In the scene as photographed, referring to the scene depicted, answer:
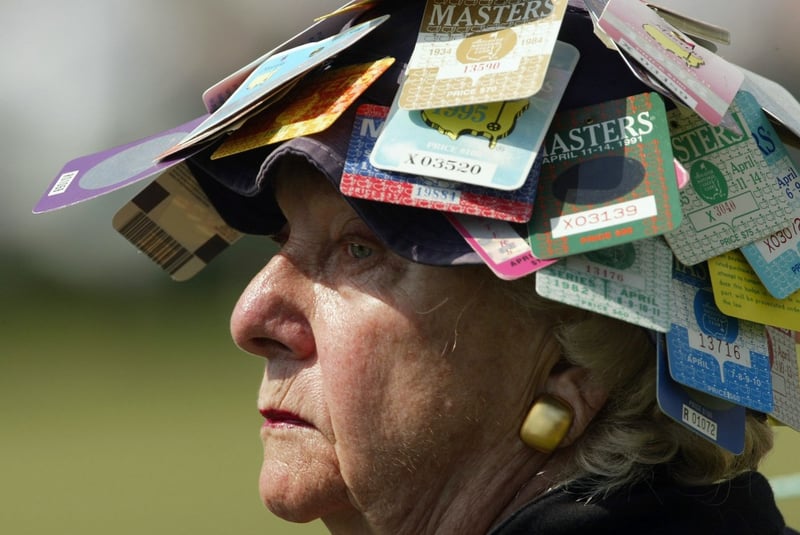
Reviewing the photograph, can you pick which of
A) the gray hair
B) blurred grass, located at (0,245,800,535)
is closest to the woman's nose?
the gray hair

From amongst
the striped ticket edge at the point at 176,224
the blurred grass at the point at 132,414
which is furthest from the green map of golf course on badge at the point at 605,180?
the blurred grass at the point at 132,414

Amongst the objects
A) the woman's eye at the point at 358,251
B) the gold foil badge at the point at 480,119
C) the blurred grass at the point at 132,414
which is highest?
the gold foil badge at the point at 480,119

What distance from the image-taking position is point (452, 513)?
4.17 feet

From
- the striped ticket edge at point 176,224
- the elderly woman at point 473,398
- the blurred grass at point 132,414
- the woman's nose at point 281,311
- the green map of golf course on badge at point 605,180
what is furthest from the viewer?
the blurred grass at point 132,414

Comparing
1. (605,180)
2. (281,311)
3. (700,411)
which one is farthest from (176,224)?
(700,411)

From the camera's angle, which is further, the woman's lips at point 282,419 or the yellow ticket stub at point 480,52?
the woman's lips at point 282,419

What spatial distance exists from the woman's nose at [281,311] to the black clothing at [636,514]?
35 cm

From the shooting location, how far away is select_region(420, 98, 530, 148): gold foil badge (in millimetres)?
1158

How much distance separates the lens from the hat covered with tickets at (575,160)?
1133 millimetres

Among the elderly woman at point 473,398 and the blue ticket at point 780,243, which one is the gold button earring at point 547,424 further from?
the blue ticket at point 780,243

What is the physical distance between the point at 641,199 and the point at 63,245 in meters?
5.40

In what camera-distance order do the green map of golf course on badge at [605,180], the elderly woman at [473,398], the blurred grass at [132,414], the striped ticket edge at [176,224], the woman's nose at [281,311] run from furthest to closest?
1. the blurred grass at [132,414]
2. the striped ticket edge at [176,224]
3. the woman's nose at [281,311]
4. the elderly woman at [473,398]
5. the green map of golf course on badge at [605,180]

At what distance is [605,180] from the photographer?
114 centimetres

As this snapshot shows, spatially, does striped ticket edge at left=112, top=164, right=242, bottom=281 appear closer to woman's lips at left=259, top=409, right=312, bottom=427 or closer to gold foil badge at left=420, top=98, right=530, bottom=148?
woman's lips at left=259, top=409, right=312, bottom=427
